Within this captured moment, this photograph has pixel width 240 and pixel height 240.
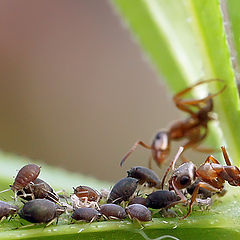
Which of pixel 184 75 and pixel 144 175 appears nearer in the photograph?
pixel 144 175

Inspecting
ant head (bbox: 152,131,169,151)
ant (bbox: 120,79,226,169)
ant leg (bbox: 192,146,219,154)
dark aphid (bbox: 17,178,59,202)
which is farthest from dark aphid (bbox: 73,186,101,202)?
ant head (bbox: 152,131,169,151)

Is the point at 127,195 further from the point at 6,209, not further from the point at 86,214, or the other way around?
the point at 6,209

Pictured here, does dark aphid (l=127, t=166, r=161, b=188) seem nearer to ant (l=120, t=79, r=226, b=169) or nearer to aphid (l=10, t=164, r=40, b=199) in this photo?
aphid (l=10, t=164, r=40, b=199)

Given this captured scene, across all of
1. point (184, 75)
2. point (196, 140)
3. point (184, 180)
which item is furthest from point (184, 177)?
point (196, 140)

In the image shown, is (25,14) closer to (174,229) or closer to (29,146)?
(29,146)

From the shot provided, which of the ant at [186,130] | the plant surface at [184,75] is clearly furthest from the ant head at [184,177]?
the ant at [186,130]
